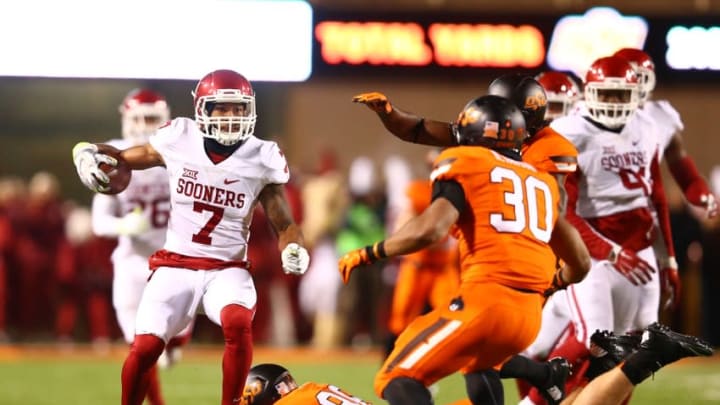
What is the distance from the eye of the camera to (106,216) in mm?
7312

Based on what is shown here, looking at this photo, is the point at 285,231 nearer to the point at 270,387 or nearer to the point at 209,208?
the point at 209,208

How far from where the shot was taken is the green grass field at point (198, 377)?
8406 mm

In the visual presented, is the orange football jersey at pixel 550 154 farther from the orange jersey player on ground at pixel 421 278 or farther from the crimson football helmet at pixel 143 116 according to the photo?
the orange jersey player on ground at pixel 421 278

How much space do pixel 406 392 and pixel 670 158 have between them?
9.25 ft

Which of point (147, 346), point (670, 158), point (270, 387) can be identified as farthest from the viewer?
point (670, 158)

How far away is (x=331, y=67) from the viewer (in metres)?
10.6

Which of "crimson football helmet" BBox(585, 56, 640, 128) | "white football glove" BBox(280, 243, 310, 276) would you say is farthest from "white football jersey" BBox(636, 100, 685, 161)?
"white football glove" BBox(280, 243, 310, 276)

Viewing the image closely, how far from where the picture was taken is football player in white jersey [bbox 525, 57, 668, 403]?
21.0ft

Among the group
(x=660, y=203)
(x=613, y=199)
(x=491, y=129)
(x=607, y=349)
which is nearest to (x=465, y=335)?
(x=491, y=129)

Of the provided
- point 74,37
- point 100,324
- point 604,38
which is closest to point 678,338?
point 604,38

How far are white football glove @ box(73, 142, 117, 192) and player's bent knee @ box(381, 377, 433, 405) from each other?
1.76 meters

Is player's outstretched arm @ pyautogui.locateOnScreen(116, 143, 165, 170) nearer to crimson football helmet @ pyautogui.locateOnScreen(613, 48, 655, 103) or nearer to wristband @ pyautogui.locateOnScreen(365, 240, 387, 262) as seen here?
wristband @ pyautogui.locateOnScreen(365, 240, 387, 262)

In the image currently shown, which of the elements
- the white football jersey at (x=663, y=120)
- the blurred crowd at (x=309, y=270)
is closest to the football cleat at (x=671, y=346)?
the white football jersey at (x=663, y=120)

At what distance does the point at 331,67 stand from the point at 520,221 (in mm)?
5980
